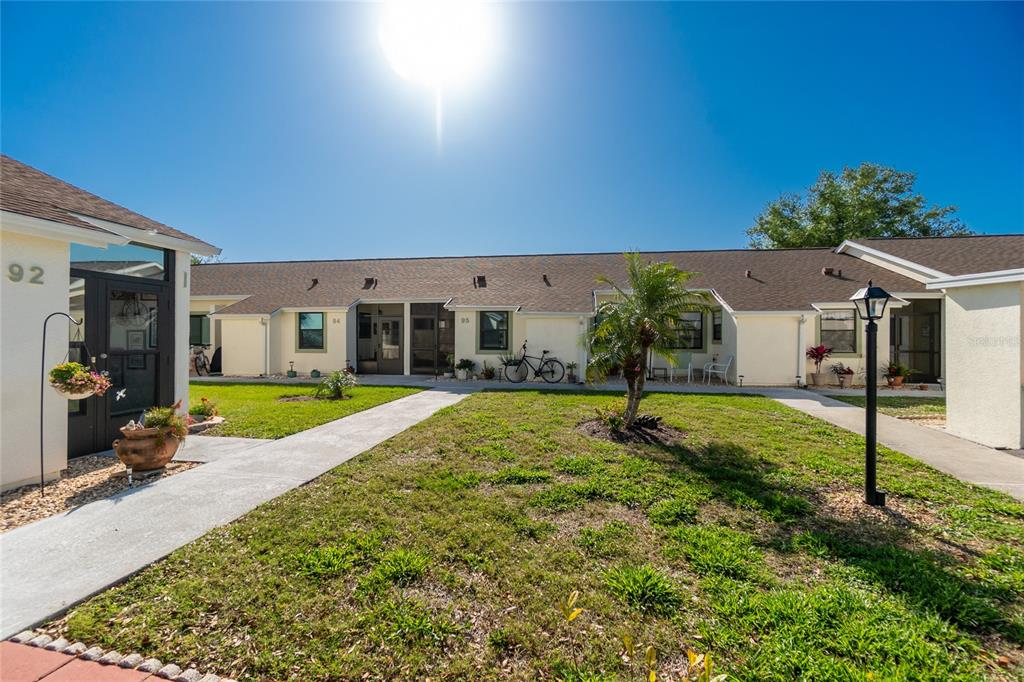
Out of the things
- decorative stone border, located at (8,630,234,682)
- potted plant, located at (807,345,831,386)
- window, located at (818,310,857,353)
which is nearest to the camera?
decorative stone border, located at (8,630,234,682)

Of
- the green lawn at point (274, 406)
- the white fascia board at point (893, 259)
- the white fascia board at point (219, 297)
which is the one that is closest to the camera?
the green lawn at point (274, 406)

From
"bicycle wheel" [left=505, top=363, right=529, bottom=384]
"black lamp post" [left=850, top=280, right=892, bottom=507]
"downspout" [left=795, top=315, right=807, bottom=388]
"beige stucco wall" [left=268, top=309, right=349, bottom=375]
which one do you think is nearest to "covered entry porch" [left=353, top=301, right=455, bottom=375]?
"beige stucco wall" [left=268, top=309, right=349, bottom=375]

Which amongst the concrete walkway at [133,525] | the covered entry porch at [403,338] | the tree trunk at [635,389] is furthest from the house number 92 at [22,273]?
the covered entry porch at [403,338]

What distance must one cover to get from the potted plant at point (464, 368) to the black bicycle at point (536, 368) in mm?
1387

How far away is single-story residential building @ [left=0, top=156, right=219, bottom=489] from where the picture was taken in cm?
455

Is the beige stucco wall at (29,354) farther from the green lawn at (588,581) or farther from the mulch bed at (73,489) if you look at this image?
the green lawn at (588,581)

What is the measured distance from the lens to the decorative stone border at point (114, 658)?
2045mm

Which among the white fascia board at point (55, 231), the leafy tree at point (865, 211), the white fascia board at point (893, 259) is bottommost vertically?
the white fascia board at point (55, 231)

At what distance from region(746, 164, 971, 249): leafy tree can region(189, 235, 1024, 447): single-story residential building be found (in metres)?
12.5

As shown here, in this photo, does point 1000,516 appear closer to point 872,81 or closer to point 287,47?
point 872,81

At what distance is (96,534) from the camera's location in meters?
3.46

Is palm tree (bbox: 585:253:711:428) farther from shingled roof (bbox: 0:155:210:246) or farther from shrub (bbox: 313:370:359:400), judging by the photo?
shingled roof (bbox: 0:155:210:246)

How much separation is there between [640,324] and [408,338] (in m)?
11.5

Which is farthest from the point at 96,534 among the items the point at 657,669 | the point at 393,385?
the point at 393,385
